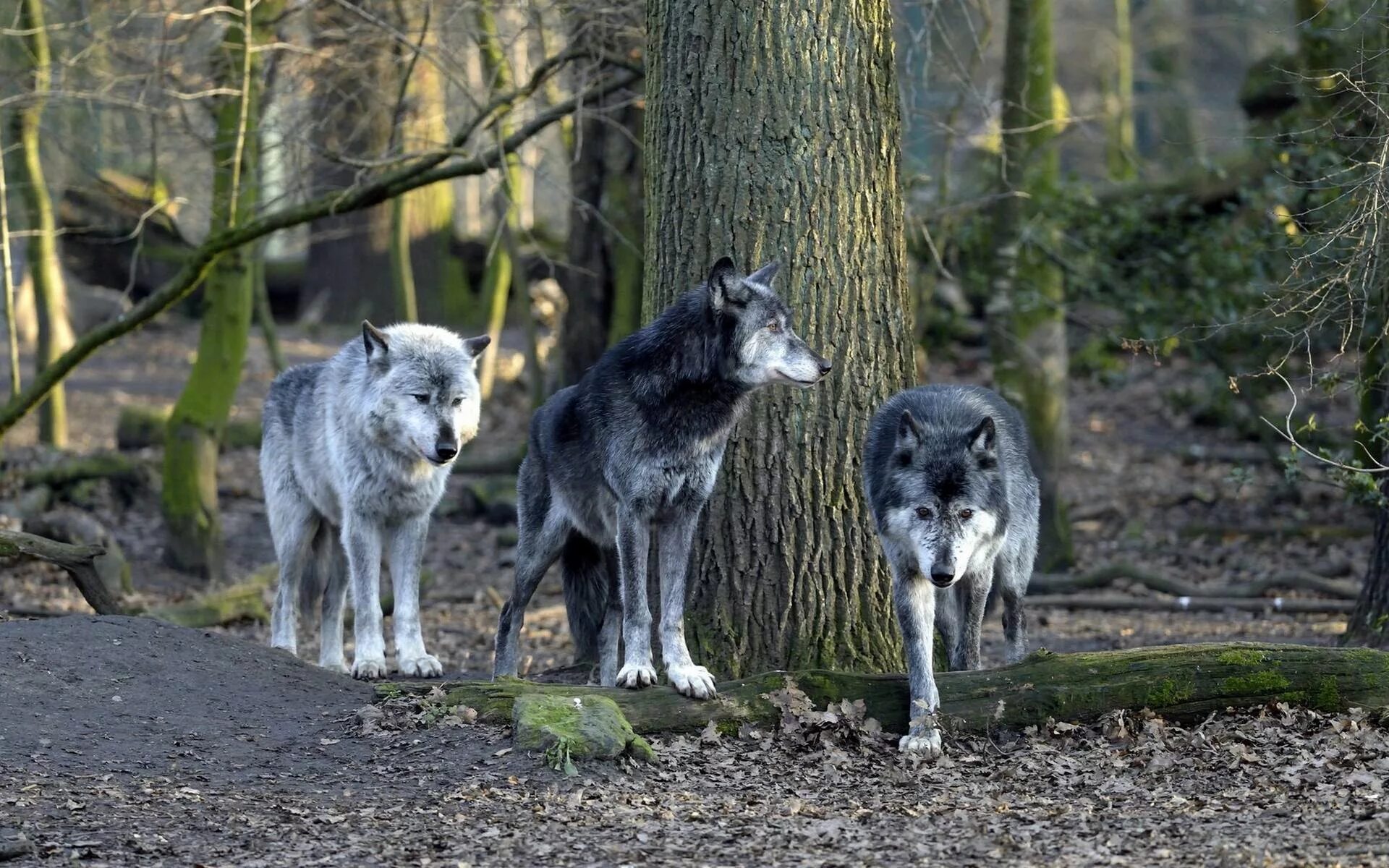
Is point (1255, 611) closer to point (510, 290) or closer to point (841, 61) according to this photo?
point (841, 61)

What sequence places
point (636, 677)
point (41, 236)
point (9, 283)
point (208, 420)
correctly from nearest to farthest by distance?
point (636, 677) < point (9, 283) < point (208, 420) < point (41, 236)

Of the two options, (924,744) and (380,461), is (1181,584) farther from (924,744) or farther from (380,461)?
(380,461)

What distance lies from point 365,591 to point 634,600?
194 centimetres

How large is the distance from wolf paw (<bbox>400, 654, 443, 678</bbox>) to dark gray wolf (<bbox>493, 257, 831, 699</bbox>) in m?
1.25

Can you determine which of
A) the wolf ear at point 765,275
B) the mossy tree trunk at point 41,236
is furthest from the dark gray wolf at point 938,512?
the mossy tree trunk at point 41,236

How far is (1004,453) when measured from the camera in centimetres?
665

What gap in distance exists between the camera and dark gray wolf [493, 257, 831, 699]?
6082mm

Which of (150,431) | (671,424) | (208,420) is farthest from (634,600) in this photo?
(150,431)

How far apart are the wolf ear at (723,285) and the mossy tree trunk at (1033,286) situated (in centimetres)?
691

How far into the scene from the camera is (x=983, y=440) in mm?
6160

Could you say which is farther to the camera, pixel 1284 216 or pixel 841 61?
pixel 1284 216

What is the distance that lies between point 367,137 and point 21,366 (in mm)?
8898

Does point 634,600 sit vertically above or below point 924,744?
above

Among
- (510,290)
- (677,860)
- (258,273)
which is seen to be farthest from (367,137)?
(677,860)
